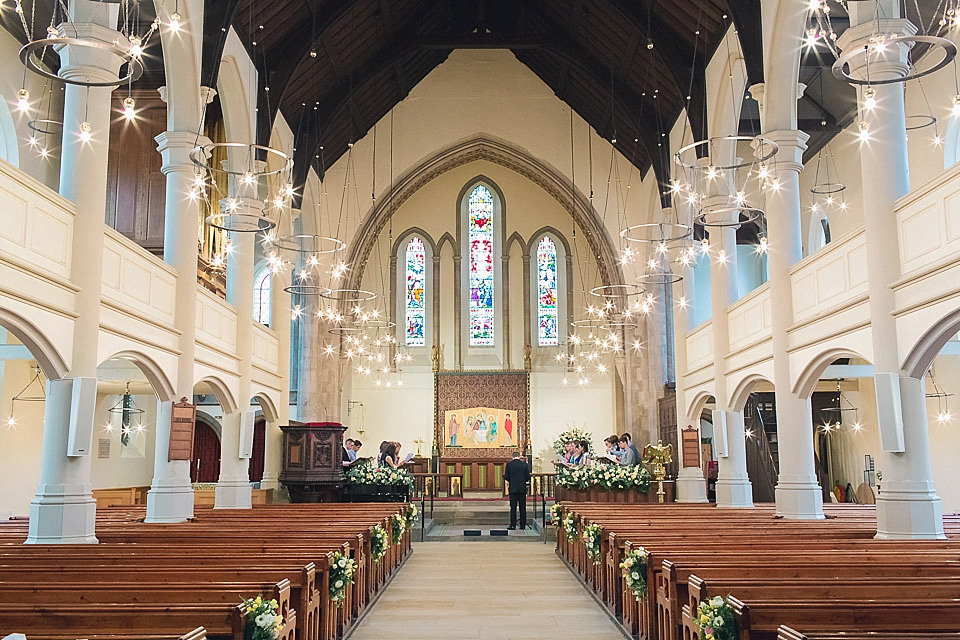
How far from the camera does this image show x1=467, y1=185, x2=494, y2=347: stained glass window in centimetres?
2581

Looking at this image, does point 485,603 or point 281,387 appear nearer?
point 485,603

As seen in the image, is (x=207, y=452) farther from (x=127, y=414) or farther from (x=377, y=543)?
(x=377, y=543)

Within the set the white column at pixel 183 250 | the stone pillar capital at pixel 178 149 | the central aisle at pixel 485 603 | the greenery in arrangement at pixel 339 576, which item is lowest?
the central aisle at pixel 485 603

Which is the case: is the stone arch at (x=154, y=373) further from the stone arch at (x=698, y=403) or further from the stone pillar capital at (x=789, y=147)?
the stone arch at (x=698, y=403)

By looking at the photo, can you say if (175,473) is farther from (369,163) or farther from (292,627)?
(369,163)

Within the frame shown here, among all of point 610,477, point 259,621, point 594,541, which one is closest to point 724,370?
point 610,477

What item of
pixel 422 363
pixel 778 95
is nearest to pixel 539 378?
pixel 422 363

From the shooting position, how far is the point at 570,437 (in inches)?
944

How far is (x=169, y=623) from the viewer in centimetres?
419

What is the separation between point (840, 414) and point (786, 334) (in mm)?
8384

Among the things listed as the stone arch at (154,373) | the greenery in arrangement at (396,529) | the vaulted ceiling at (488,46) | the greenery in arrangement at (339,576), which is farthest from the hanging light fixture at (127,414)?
the greenery in arrangement at (339,576)

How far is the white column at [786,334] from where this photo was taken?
11773mm

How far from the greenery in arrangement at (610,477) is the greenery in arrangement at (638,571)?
8.38 meters

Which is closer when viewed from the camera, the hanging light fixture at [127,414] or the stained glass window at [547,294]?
the hanging light fixture at [127,414]
